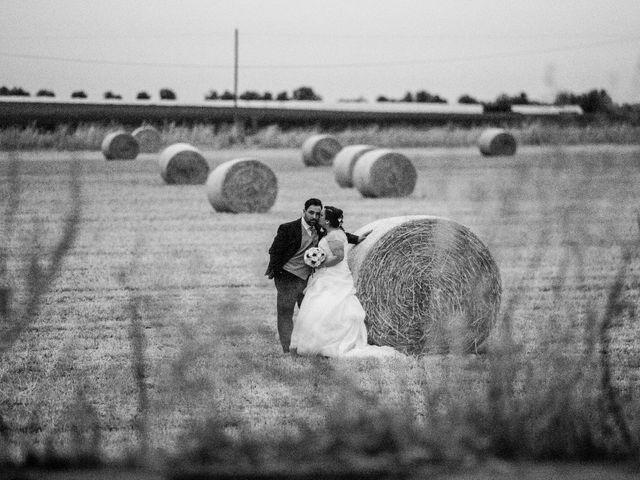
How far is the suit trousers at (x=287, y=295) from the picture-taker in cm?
820

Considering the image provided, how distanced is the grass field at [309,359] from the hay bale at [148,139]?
2477 centimetres

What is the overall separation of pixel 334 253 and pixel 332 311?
491 millimetres

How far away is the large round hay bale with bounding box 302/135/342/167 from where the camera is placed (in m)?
36.4

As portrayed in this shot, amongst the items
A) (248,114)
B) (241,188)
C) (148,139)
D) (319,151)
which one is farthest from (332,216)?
(248,114)

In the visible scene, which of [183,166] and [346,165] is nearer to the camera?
[346,165]

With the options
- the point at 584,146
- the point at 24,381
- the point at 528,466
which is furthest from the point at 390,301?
the point at 528,466

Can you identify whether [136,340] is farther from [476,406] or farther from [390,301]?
[390,301]

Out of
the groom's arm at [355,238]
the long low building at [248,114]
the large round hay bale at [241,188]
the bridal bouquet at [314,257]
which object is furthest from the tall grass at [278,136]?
the bridal bouquet at [314,257]

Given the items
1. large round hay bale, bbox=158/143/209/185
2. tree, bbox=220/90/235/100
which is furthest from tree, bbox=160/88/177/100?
large round hay bale, bbox=158/143/209/185

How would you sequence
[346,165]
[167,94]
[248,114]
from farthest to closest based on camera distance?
[167,94] < [248,114] < [346,165]

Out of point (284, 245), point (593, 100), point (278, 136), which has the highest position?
point (278, 136)

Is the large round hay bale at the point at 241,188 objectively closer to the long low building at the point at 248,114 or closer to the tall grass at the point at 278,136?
the tall grass at the point at 278,136

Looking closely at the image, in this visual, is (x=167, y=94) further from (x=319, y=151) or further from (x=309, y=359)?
(x=309, y=359)

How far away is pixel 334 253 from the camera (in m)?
8.29
